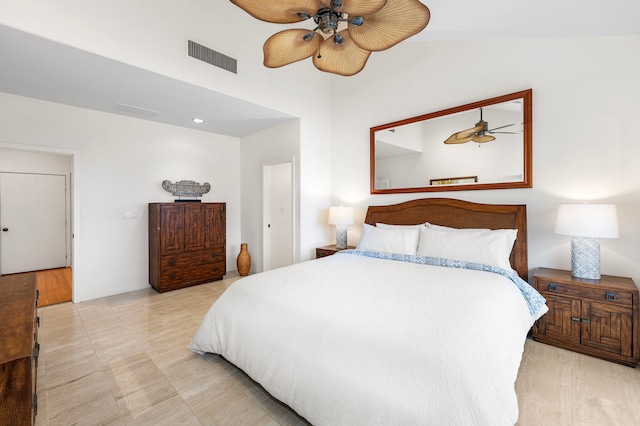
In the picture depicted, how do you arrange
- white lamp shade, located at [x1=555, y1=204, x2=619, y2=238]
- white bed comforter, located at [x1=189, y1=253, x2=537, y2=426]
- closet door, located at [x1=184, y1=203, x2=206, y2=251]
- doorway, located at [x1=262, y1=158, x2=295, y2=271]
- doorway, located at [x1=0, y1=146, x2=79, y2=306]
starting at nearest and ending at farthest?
white bed comforter, located at [x1=189, y1=253, x2=537, y2=426], white lamp shade, located at [x1=555, y1=204, x2=619, y2=238], closet door, located at [x1=184, y1=203, x2=206, y2=251], doorway, located at [x1=262, y1=158, x2=295, y2=271], doorway, located at [x1=0, y1=146, x2=79, y2=306]

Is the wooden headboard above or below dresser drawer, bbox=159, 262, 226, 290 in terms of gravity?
above

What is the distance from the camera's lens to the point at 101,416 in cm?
166

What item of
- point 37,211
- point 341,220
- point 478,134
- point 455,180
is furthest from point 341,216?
point 37,211

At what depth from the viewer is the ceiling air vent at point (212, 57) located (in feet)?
9.87

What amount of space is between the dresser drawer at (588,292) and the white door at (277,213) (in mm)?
3384

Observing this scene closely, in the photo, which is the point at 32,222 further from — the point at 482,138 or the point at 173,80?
the point at 482,138

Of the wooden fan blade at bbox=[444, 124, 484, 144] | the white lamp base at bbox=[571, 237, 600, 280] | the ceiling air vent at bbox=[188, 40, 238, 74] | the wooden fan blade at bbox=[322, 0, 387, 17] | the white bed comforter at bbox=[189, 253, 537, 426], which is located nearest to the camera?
the white bed comforter at bbox=[189, 253, 537, 426]

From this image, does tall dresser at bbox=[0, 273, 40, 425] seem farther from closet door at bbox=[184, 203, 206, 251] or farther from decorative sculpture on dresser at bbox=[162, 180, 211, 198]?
decorative sculpture on dresser at bbox=[162, 180, 211, 198]

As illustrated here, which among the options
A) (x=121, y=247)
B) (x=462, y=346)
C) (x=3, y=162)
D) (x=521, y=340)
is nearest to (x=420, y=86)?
(x=521, y=340)

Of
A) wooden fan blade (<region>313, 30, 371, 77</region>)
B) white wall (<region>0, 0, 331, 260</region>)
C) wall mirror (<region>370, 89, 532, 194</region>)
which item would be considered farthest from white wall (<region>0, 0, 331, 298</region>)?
wooden fan blade (<region>313, 30, 371, 77</region>)

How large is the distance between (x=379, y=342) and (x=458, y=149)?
2755 millimetres

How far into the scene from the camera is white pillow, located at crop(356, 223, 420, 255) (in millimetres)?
3027

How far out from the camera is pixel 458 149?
10.8ft

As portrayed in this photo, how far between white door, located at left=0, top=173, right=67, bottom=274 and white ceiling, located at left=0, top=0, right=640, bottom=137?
278 centimetres
